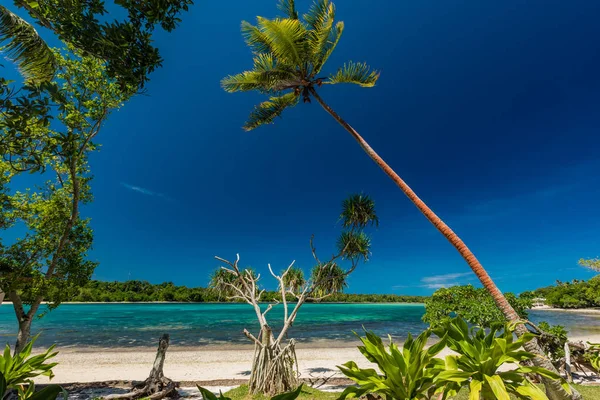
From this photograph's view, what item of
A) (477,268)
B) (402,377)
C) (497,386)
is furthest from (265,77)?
(497,386)

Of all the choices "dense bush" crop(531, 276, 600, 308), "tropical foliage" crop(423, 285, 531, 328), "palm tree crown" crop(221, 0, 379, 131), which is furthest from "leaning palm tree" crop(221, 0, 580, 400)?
"dense bush" crop(531, 276, 600, 308)

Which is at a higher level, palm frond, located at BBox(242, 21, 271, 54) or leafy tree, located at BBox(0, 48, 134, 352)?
palm frond, located at BBox(242, 21, 271, 54)

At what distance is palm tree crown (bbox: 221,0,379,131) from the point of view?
6.86 metres

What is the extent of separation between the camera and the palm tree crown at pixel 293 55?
22.5ft

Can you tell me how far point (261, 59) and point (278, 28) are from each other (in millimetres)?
1213

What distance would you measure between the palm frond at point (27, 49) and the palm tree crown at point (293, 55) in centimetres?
408

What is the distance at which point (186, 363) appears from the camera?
12.7 m

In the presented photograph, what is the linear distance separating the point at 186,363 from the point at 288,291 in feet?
25.4

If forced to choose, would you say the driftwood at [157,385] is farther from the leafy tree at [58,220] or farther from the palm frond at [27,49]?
the palm frond at [27,49]

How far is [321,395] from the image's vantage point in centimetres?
685

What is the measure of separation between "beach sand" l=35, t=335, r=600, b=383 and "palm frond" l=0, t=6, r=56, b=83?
370 inches

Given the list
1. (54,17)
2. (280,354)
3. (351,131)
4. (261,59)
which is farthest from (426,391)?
(261,59)

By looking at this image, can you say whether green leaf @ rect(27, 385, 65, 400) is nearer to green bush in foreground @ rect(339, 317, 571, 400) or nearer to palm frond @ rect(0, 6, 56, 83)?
green bush in foreground @ rect(339, 317, 571, 400)

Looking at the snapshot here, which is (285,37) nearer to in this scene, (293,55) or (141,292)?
(293,55)
